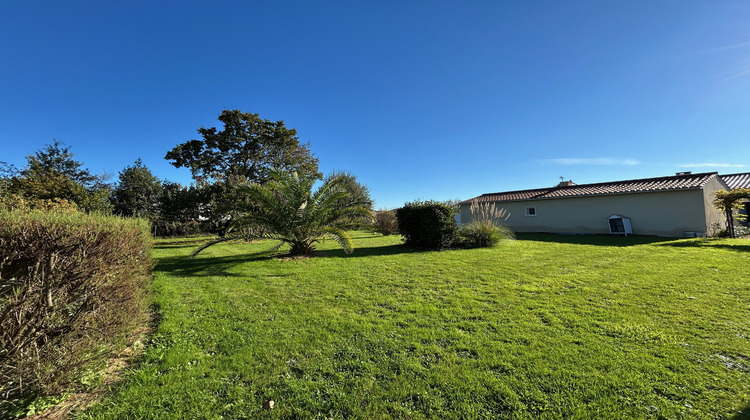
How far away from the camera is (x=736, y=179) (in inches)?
587

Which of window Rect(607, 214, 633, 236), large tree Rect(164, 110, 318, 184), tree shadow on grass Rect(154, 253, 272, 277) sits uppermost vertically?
large tree Rect(164, 110, 318, 184)

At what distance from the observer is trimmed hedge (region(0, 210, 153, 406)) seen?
1900 millimetres

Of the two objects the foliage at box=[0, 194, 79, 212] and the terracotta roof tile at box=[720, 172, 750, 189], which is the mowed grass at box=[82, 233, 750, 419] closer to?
the foliage at box=[0, 194, 79, 212]

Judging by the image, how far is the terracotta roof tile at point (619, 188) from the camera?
1284cm

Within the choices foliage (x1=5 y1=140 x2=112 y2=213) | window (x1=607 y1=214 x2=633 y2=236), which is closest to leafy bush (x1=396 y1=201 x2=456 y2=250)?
window (x1=607 y1=214 x2=633 y2=236)

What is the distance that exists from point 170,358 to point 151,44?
11116 mm

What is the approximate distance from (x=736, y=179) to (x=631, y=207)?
684 cm

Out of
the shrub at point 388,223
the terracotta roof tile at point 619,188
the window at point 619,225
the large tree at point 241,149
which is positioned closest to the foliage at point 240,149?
the large tree at point 241,149

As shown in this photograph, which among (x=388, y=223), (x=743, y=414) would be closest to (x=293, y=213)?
(x=743, y=414)

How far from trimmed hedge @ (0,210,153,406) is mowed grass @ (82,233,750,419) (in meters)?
0.44

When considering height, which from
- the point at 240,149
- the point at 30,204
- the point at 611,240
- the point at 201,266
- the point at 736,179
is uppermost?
the point at 240,149

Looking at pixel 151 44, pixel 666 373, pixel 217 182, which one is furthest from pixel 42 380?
pixel 217 182

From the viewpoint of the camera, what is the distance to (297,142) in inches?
976

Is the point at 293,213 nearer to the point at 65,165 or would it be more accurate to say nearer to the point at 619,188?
the point at 619,188
